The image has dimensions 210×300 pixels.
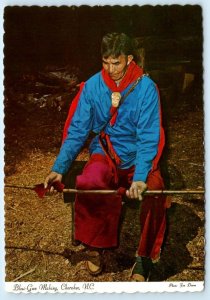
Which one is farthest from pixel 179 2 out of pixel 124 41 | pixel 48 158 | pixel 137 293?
pixel 137 293

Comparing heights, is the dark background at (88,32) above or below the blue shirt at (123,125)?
above

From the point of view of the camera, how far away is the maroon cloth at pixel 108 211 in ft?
9.18

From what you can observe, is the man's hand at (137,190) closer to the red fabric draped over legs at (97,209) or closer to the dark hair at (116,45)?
the red fabric draped over legs at (97,209)

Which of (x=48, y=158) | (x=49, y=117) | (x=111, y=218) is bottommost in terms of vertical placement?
(x=111, y=218)

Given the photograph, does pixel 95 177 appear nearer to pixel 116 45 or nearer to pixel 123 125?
pixel 123 125

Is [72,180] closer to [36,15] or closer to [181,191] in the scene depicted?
[181,191]

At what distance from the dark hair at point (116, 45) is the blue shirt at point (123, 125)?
0.51 ft


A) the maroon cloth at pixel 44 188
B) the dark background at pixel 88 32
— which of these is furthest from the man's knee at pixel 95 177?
the dark background at pixel 88 32

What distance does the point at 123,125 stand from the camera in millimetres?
2836

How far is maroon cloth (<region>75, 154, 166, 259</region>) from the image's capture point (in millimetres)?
2797

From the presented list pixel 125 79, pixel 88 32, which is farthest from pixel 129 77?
pixel 88 32

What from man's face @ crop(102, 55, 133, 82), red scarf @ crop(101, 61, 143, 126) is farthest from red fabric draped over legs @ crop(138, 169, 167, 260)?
man's face @ crop(102, 55, 133, 82)

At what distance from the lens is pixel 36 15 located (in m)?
2.91

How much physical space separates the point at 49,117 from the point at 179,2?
108 centimetres
